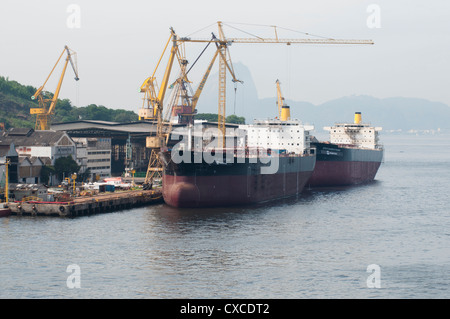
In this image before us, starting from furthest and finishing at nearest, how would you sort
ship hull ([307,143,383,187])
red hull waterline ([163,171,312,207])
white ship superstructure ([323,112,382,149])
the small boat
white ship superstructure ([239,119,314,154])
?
white ship superstructure ([323,112,382,149]) → ship hull ([307,143,383,187]) → white ship superstructure ([239,119,314,154]) → red hull waterline ([163,171,312,207]) → the small boat

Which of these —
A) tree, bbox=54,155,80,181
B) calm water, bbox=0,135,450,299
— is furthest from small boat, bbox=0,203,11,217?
tree, bbox=54,155,80,181

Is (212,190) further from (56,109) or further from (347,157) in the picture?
(56,109)

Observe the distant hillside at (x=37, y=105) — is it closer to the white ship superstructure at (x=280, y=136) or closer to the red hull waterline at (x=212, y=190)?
the white ship superstructure at (x=280, y=136)

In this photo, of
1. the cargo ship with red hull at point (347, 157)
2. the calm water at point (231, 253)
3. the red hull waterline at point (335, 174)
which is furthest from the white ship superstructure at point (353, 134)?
the calm water at point (231, 253)

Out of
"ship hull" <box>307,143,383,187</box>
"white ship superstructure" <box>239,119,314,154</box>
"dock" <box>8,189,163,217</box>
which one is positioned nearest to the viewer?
"dock" <box>8,189,163,217</box>

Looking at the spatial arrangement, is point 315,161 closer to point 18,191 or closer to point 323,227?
point 323,227

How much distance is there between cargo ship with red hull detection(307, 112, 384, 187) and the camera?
3051 inches

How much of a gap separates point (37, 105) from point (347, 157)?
8594cm

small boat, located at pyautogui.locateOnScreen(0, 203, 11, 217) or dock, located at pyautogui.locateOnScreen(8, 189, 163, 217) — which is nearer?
small boat, located at pyautogui.locateOnScreen(0, 203, 11, 217)

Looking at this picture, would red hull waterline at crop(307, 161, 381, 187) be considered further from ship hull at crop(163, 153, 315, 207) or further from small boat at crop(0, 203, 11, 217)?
small boat at crop(0, 203, 11, 217)

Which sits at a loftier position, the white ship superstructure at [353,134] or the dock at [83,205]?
the white ship superstructure at [353,134]

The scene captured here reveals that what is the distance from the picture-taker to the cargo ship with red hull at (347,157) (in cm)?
7750

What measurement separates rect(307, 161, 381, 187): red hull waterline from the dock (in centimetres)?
2614
